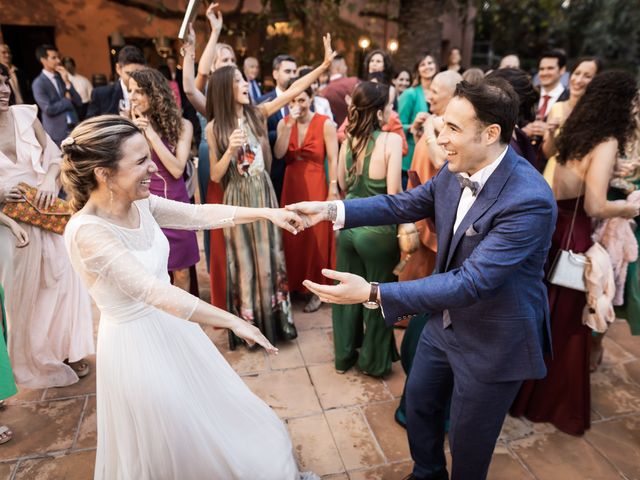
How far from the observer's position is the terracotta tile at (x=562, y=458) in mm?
2635

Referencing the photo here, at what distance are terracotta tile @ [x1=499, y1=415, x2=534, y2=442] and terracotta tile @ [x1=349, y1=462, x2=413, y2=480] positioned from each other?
0.70 m

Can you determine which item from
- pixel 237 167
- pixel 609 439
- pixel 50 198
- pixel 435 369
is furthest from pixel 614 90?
pixel 50 198

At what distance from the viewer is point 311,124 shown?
4.06 meters

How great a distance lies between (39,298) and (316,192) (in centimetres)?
240

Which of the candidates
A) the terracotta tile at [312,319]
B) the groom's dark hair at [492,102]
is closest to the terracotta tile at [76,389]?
the terracotta tile at [312,319]

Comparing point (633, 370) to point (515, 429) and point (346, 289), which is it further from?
point (346, 289)

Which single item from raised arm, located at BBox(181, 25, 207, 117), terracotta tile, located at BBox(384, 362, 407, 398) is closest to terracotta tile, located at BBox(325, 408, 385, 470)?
terracotta tile, located at BBox(384, 362, 407, 398)

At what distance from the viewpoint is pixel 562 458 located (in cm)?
275

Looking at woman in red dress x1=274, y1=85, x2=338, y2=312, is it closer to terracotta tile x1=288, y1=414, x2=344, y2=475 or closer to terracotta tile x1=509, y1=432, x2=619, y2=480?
terracotta tile x1=288, y1=414, x2=344, y2=475

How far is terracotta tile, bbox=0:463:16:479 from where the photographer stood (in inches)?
102

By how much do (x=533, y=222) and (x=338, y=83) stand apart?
4.84 m

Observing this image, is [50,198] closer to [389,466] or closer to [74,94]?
[389,466]

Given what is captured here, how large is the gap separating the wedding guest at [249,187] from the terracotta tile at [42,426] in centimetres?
127

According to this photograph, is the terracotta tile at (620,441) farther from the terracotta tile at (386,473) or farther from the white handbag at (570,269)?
the terracotta tile at (386,473)
